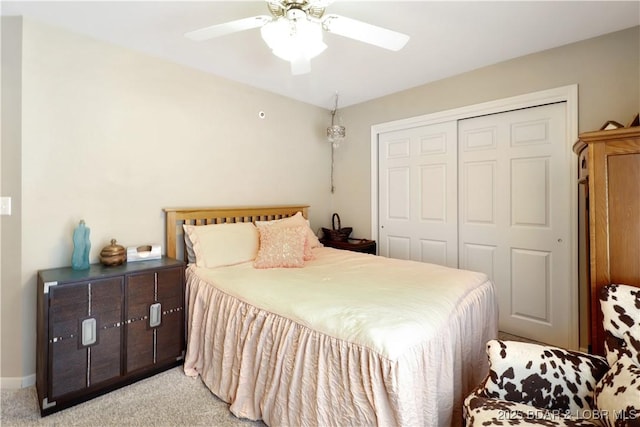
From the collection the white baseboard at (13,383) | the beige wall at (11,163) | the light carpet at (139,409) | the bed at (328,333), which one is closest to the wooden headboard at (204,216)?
the bed at (328,333)

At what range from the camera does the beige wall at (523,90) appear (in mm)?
2203

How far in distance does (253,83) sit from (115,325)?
243 centimetres

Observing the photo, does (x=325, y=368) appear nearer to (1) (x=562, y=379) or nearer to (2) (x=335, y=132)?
(1) (x=562, y=379)

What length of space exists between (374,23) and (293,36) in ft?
2.79

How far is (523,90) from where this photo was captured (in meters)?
2.62

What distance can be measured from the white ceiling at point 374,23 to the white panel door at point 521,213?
0.60m

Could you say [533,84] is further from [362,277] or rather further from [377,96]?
[362,277]

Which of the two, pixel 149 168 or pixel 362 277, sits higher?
pixel 149 168

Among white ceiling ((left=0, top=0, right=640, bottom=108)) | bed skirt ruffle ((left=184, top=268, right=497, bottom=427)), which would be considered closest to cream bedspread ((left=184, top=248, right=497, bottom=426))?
bed skirt ruffle ((left=184, top=268, right=497, bottom=427))

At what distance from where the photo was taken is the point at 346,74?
2.93 meters

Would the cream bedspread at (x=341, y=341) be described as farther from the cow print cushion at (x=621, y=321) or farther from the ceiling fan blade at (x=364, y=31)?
the ceiling fan blade at (x=364, y=31)

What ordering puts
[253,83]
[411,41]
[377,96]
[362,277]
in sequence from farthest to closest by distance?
[377,96]
[253,83]
[411,41]
[362,277]

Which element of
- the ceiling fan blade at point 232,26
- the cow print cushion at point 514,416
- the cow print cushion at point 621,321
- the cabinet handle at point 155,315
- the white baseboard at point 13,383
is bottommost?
the white baseboard at point 13,383

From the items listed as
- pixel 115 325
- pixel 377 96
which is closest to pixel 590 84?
pixel 377 96
